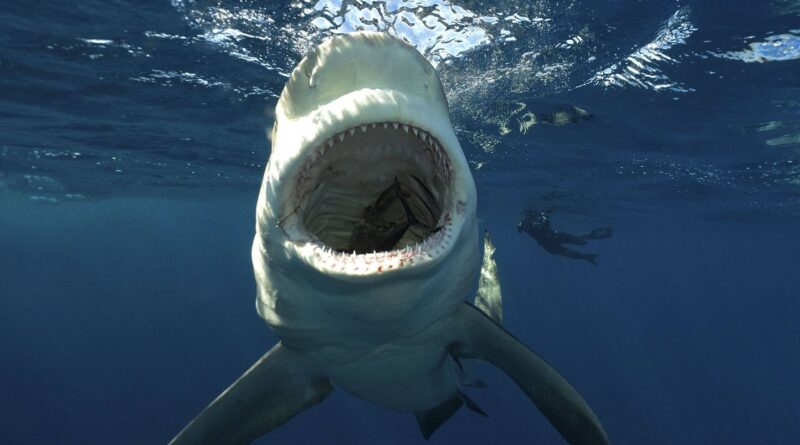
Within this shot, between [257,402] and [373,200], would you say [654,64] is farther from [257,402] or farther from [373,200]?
[257,402]

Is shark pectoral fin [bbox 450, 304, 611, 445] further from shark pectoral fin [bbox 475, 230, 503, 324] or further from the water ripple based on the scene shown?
the water ripple

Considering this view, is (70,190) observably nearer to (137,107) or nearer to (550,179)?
(137,107)

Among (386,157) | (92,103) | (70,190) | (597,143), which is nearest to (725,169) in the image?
(597,143)

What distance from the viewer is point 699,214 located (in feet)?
96.4

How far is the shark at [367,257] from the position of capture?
249 centimetres

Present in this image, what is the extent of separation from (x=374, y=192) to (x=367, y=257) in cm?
182

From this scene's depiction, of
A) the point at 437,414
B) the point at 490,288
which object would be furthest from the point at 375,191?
the point at 490,288

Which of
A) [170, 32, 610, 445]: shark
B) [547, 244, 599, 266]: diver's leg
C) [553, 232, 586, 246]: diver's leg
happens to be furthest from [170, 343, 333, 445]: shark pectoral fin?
[553, 232, 586, 246]: diver's leg

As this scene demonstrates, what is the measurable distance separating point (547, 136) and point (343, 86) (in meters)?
14.1

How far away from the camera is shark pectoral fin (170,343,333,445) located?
382 centimetres

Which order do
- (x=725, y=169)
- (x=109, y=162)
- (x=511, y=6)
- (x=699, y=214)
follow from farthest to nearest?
1. (x=699, y=214)
2. (x=109, y=162)
3. (x=725, y=169)
4. (x=511, y=6)

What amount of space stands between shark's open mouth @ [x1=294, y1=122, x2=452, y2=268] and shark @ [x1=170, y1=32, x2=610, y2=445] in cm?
1

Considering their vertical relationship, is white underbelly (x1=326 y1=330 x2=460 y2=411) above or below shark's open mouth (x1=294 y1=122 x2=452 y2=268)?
below

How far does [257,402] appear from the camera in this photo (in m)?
4.06
